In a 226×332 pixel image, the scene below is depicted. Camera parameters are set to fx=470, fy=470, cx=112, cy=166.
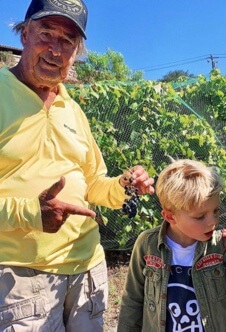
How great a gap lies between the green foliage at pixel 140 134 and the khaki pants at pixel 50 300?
270cm

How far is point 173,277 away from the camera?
2057 mm

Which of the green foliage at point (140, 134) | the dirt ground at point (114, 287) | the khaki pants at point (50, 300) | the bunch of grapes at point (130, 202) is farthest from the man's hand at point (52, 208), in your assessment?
the green foliage at point (140, 134)

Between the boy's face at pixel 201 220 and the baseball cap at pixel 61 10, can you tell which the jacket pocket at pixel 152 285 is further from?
the baseball cap at pixel 61 10

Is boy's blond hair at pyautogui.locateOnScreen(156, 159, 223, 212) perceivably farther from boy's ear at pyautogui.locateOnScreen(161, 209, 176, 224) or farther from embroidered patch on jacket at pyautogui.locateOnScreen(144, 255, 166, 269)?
embroidered patch on jacket at pyautogui.locateOnScreen(144, 255, 166, 269)

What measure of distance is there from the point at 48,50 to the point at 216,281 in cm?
120

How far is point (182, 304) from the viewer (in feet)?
6.59

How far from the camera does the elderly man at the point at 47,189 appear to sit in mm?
1869

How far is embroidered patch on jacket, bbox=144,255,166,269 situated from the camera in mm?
2072

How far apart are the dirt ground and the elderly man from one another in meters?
1.84

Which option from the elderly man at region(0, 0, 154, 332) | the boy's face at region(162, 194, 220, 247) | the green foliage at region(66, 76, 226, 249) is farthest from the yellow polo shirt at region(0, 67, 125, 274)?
the green foliage at region(66, 76, 226, 249)

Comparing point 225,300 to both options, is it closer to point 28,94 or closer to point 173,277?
point 173,277

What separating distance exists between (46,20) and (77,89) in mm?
2930

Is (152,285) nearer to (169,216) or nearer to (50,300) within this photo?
(169,216)

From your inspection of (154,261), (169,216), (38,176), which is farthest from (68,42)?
(154,261)
